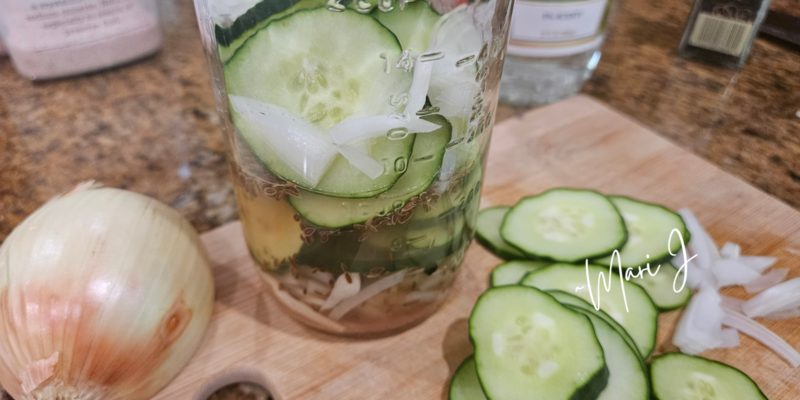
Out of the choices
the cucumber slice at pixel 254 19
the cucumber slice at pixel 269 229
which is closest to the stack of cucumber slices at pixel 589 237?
the cucumber slice at pixel 269 229

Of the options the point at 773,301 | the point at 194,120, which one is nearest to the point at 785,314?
the point at 773,301

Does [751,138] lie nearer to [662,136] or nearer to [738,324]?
[662,136]

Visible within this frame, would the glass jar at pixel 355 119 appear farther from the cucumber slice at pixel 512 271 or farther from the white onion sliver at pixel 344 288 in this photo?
the cucumber slice at pixel 512 271

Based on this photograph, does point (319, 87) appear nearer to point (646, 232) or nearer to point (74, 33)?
point (646, 232)

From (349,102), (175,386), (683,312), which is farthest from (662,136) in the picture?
(175,386)

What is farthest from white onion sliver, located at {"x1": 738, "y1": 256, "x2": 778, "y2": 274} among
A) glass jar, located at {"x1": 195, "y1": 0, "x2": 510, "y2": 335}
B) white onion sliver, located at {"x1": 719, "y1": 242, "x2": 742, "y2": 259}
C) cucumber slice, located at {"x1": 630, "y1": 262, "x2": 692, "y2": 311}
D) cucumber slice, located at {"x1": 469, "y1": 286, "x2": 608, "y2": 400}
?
glass jar, located at {"x1": 195, "y1": 0, "x2": 510, "y2": 335}

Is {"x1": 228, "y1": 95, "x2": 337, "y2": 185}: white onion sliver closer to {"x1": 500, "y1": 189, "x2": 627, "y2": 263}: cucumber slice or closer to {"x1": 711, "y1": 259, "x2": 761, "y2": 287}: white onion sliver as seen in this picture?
{"x1": 500, "y1": 189, "x2": 627, "y2": 263}: cucumber slice
